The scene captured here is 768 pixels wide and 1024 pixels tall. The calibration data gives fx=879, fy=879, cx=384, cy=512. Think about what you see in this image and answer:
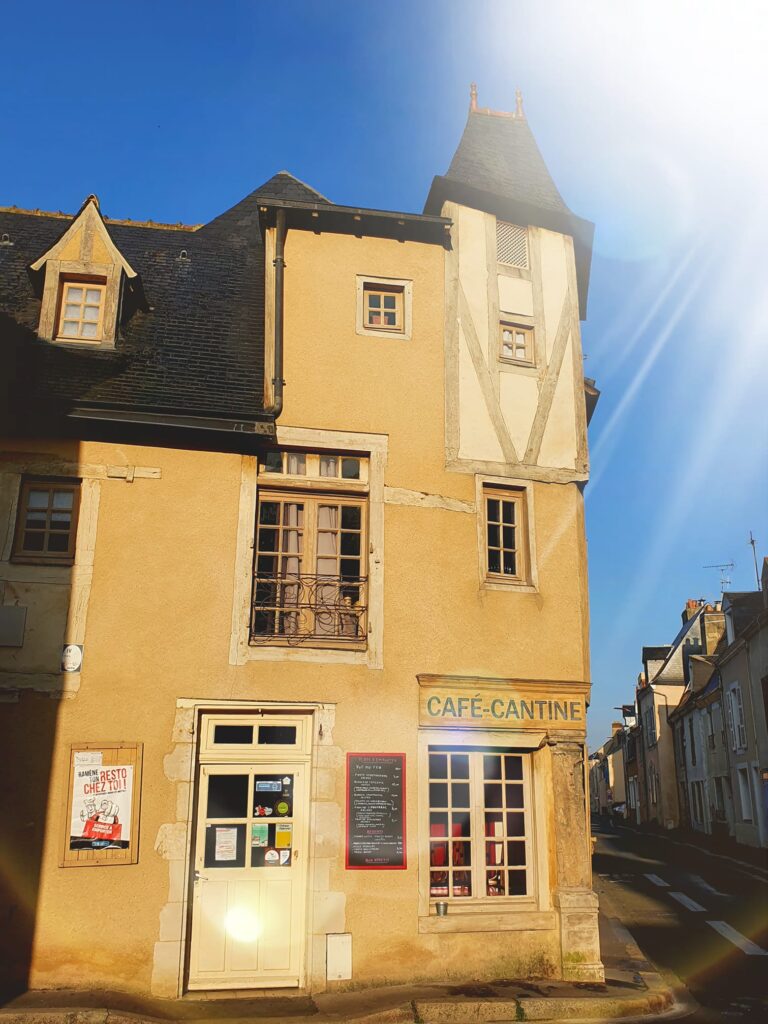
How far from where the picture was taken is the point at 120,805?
821 cm

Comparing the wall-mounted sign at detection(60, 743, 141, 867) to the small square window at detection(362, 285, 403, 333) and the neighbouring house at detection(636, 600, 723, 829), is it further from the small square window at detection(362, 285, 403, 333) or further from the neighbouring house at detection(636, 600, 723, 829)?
the neighbouring house at detection(636, 600, 723, 829)

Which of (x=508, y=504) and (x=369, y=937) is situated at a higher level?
(x=508, y=504)

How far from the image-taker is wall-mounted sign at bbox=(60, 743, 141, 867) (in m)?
8.05

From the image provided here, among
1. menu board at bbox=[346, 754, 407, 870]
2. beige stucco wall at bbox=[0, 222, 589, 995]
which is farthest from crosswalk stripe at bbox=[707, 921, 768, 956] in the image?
menu board at bbox=[346, 754, 407, 870]

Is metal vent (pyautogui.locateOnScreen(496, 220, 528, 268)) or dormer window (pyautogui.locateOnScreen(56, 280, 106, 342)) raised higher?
metal vent (pyautogui.locateOnScreen(496, 220, 528, 268))

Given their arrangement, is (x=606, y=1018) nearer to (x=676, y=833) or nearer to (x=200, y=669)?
(x=200, y=669)

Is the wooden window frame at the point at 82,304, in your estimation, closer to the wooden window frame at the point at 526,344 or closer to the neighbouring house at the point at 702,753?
the wooden window frame at the point at 526,344

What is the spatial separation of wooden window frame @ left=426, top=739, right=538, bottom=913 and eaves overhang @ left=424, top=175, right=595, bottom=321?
651 cm

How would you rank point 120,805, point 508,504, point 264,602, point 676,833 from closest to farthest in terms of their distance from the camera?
point 120,805, point 264,602, point 508,504, point 676,833

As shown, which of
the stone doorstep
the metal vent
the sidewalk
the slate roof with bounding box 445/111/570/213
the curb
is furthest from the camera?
the slate roof with bounding box 445/111/570/213

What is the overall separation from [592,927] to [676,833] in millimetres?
29943

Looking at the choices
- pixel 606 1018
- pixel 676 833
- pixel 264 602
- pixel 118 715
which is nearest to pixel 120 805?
pixel 118 715

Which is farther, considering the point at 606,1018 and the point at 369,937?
the point at 369,937

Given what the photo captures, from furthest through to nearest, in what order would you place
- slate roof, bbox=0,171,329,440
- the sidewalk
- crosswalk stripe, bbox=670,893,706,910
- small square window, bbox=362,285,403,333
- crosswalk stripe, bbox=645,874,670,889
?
1. crosswalk stripe, bbox=645,874,670,889
2. crosswalk stripe, bbox=670,893,706,910
3. small square window, bbox=362,285,403,333
4. slate roof, bbox=0,171,329,440
5. the sidewalk
